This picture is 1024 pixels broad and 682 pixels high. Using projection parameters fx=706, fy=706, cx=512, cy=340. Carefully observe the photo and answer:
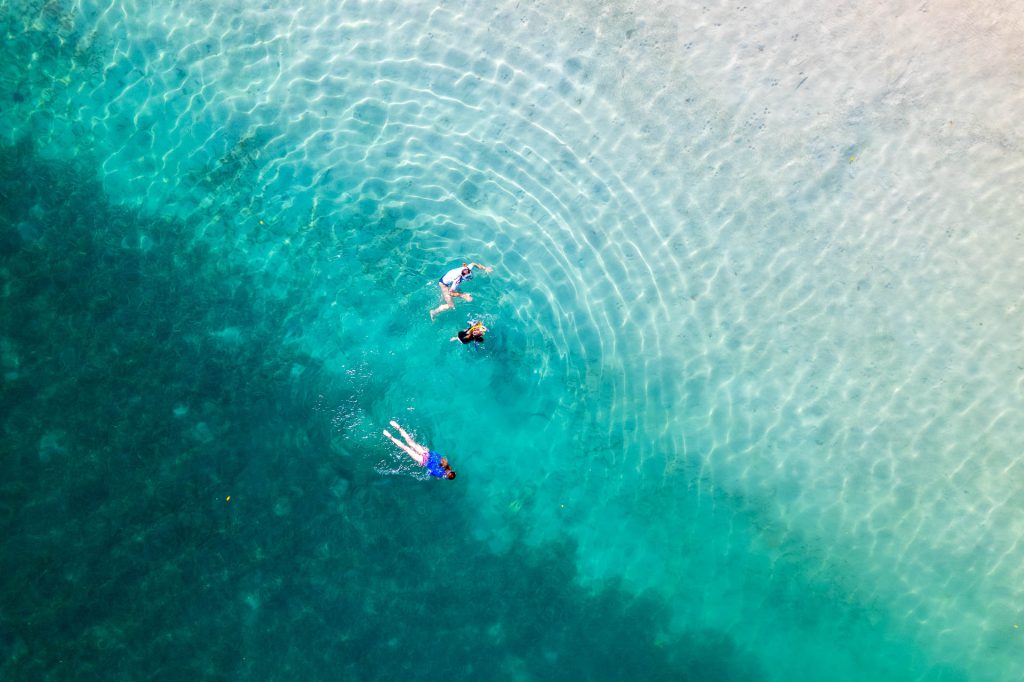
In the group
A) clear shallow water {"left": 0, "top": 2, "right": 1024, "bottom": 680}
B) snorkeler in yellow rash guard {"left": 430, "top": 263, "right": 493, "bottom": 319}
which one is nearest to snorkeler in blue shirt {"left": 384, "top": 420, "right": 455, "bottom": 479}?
clear shallow water {"left": 0, "top": 2, "right": 1024, "bottom": 680}

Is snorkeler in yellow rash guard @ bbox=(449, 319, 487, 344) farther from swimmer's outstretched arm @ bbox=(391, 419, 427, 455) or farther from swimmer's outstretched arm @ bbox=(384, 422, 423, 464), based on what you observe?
swimmer's outstretched arm @ bbox=(384, 422, 423, 464)

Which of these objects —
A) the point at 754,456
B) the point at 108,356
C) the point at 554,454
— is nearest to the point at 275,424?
the point at 108,356

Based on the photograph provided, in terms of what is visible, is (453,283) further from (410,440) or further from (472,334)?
(410,440)

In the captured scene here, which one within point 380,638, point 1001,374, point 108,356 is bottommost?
point 380,638

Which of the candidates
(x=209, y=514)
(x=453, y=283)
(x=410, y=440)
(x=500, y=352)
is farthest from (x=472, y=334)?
(x=209, y=514)

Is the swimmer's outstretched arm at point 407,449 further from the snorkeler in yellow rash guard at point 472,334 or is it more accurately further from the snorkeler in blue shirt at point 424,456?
the snorkeler in yellow rash guard at point 472,334

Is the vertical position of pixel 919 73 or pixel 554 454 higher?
pixel 919 73

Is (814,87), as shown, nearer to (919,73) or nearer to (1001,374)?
(919,73)
